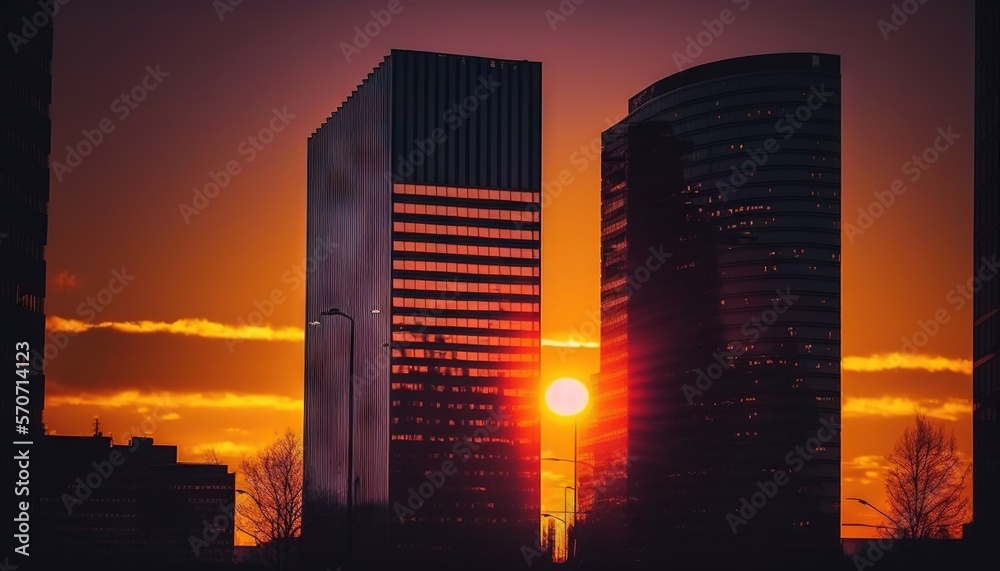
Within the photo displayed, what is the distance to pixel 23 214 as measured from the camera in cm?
12719

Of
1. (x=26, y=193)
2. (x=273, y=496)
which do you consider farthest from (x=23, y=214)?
(x=273, y=496)

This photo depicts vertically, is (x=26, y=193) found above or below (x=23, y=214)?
above

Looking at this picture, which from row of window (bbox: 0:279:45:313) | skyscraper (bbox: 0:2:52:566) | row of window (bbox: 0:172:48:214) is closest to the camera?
row of window (bbox: 0:172:48:214)

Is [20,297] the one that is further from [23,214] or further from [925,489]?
[925,489]
